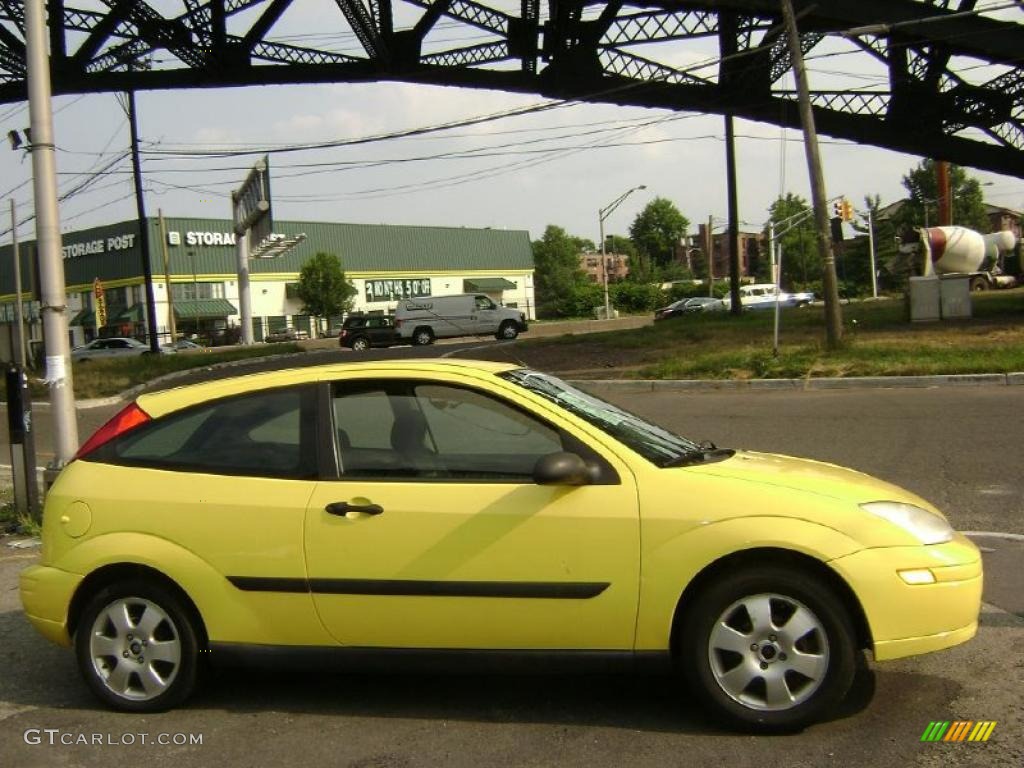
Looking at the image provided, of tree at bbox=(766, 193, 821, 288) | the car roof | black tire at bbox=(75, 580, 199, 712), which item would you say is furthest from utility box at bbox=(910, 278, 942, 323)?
tree at bbox=(766, 193, 821, 288)

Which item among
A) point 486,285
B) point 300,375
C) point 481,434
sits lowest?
point 481,434

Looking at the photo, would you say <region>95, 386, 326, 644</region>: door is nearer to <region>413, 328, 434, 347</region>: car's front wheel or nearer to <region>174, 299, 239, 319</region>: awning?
<region>413, 328, 434, 347</region>: car's front wheel

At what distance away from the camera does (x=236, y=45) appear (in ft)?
65.6

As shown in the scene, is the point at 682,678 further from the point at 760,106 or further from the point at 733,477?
the point at 760,106

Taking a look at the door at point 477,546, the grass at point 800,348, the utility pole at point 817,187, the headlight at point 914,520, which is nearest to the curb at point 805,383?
the grass at point 800,348

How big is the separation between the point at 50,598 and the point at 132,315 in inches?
2806

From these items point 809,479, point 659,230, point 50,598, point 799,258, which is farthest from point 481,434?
point 659,230

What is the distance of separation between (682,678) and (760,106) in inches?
810

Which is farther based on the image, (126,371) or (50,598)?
(126,371)

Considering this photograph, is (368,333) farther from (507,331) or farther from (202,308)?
(202,308)

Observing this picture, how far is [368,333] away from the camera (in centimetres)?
3959

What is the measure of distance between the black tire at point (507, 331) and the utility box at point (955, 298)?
62.5ft

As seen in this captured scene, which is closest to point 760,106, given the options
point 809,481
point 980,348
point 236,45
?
point 980,348

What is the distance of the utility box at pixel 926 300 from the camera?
22656 mm
